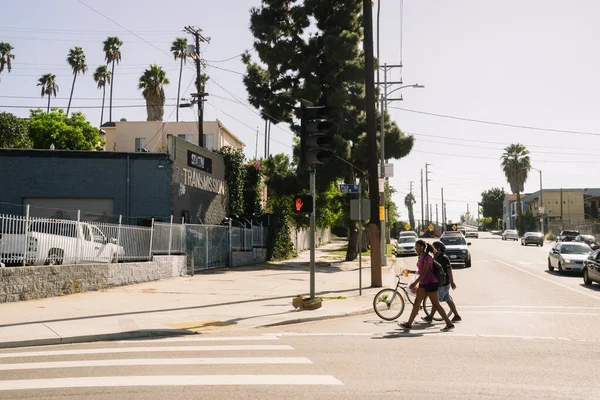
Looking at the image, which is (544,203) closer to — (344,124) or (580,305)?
(344,124)

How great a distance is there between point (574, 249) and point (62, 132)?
46543 mm

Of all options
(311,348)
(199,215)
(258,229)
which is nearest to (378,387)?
(311,348)

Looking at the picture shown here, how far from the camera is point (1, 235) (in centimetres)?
1499

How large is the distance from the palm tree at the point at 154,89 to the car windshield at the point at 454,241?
36480 millimetres

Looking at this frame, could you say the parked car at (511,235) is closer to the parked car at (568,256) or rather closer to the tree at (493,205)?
the parked car at (568,256)

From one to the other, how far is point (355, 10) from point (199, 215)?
14095 millimetres

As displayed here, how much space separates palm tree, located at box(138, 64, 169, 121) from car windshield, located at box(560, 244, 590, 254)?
43461 mm

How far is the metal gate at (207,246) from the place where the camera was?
84.2 feet

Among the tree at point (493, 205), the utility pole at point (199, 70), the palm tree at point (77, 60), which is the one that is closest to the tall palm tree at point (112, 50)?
the palm tree at point (77, 60)

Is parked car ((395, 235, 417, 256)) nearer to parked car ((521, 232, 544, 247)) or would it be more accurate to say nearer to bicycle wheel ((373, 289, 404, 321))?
parked car ((521, 232, 544, 247))

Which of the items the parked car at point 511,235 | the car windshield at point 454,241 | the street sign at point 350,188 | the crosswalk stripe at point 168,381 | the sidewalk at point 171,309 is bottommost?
the sidewalk at point 171,309

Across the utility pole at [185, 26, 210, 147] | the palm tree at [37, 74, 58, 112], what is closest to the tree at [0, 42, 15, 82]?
the palm tree at [37, 74, 58, 112]

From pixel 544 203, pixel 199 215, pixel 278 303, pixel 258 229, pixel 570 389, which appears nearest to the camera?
pixel 570 389

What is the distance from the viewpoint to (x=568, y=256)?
1040 inches
